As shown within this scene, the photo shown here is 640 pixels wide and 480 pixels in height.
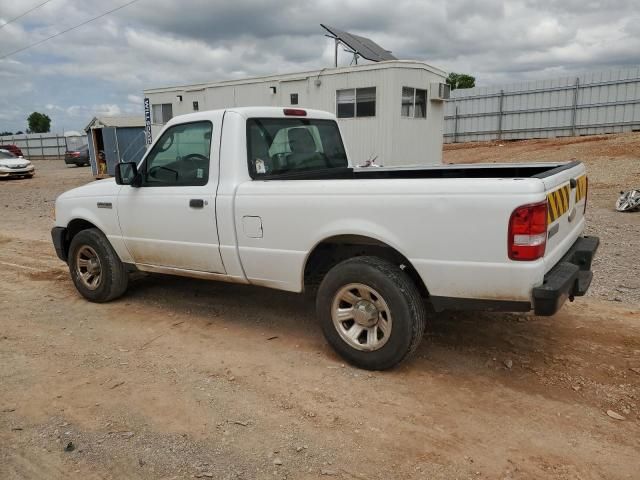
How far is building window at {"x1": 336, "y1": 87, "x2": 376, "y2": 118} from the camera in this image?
15273mm

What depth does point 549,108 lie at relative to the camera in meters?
26.3

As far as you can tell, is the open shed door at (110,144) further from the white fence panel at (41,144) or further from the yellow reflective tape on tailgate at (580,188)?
the white fence panel at (41,144)

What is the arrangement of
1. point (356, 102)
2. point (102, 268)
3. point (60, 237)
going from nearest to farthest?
point (102, 268)
point (60, 237)
point (356, 102)

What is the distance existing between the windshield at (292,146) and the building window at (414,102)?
10643mm

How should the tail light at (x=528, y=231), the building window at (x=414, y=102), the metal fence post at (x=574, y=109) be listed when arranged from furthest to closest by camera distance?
the metal fence post at (x=574, y=109) < the building window at (x=414, y=102) < the tail light at (x=528, y=231)

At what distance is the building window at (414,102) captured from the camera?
1527 cm

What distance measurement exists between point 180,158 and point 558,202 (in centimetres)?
308

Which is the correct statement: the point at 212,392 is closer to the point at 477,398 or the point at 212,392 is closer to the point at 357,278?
the point at 357,278

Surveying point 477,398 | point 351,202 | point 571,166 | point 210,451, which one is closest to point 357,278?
point 351,202

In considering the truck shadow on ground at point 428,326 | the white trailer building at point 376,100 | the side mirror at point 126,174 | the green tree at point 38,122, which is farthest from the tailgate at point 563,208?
the green tree at point 38,122

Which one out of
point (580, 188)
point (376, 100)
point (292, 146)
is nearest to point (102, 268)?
point (292, 146)

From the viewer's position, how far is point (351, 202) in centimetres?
Answer: 359

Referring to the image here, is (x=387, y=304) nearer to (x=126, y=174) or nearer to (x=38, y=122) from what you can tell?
(x=126, y=174)

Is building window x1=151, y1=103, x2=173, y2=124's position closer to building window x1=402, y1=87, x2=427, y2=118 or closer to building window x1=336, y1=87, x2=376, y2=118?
building window x1=336, y1=87, x2=376, y2=118
